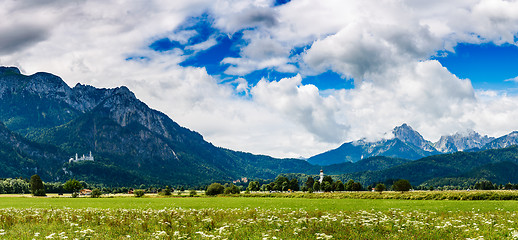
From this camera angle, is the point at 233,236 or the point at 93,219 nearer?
the point at 233,236

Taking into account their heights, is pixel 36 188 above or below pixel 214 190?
above

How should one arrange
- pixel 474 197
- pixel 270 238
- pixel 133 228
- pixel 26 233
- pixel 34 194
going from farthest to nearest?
pixel 34 194 < pixel 474 197 < pixel 133 228 < pixel 26 233 < pixel 270 238

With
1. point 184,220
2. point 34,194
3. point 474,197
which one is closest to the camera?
point 184,220

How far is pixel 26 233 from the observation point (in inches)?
754

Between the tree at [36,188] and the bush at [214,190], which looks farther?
the tree at [36,188]

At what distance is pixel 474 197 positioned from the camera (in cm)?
7525

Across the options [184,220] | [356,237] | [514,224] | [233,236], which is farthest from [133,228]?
[514,224]

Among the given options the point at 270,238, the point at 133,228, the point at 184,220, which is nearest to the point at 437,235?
the point at 270,238

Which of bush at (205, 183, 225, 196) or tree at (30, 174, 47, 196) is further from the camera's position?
tree at (30, 174, 47, 196)

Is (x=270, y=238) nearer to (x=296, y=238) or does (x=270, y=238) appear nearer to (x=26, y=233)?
(x=296, y=238)

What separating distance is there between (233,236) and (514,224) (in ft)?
59.7

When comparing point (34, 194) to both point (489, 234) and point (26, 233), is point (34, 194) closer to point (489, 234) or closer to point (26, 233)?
point (26, 233)

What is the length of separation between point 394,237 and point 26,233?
64.8 ft

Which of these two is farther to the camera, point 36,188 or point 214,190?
point 36,188
